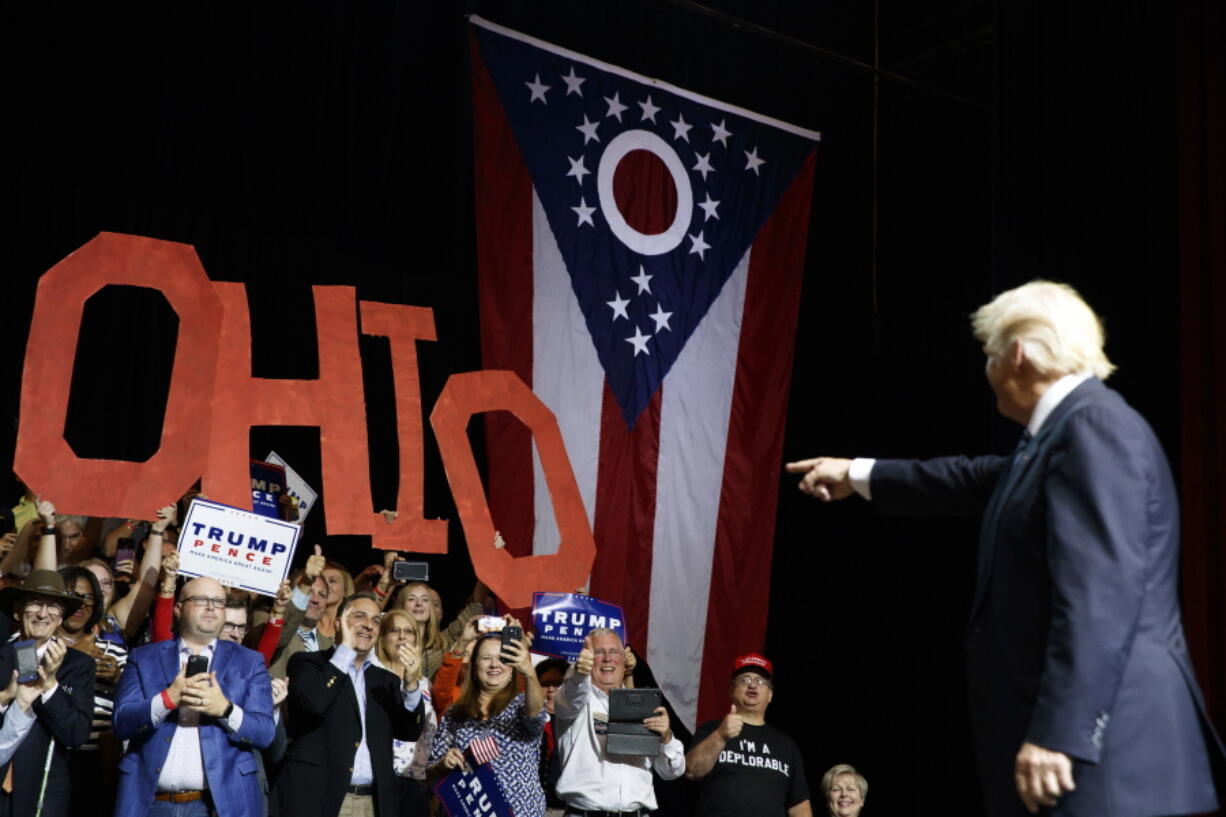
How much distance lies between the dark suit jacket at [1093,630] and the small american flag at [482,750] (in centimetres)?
298

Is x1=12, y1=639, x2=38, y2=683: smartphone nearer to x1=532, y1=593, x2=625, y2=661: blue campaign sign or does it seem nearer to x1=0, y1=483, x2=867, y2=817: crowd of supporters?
x1=0, y1=483, x2=867, y2=817: crowd of supporters

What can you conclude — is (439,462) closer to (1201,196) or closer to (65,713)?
(65,713)

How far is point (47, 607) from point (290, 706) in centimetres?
87

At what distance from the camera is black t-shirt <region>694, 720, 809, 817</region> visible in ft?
18.8

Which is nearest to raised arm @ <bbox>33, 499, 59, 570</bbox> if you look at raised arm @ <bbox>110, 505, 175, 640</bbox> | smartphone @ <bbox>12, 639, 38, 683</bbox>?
raised arm @ <bbox>110, 505, 175, 640</bbox>

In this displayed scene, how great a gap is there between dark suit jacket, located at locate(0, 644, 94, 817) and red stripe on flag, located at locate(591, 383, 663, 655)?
3.01 metres

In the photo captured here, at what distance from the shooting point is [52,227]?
6457 mm

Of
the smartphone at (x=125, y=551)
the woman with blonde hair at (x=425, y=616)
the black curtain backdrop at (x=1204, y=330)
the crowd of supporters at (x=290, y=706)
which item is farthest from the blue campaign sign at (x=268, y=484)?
the black curtain backdrop at (x=1204, y=330)

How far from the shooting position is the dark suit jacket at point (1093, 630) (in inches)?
73.3

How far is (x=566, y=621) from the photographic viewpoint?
547cm

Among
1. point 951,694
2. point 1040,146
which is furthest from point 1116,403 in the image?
point 951,694

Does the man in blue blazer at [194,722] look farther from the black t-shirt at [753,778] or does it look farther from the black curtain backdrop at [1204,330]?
the black curtain backdrop at [1204,330]

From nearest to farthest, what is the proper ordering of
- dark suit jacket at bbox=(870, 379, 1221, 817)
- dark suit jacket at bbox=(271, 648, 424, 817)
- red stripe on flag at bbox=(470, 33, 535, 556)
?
dark suit jacket at bbox=(870, 379, 1221, 817) → dark suit jacket at bbox=(271, 648, 424, 817) → red stripe on flag at bbox=(470, 33, 535, 556)

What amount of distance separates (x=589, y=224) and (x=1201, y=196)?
3.78m
